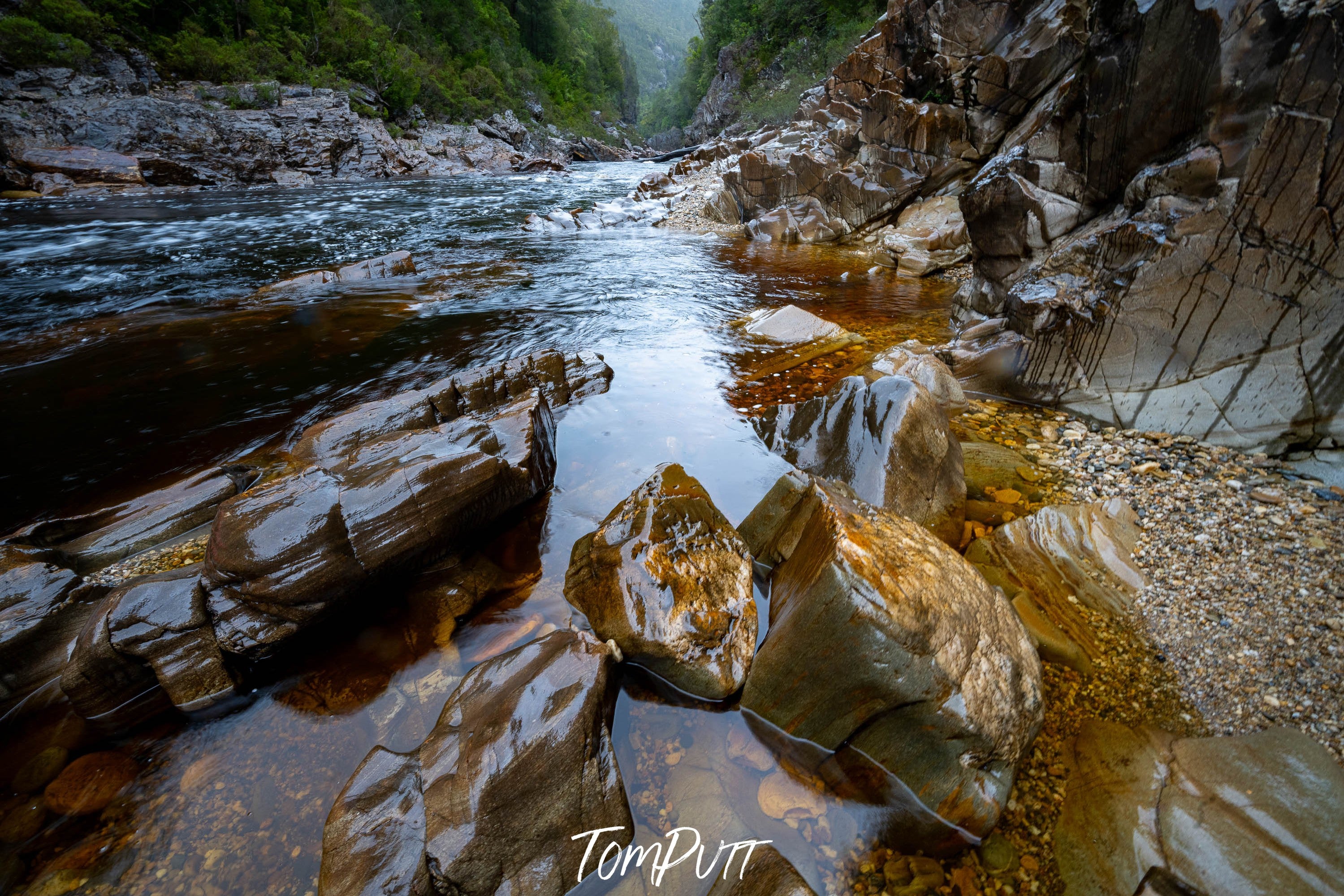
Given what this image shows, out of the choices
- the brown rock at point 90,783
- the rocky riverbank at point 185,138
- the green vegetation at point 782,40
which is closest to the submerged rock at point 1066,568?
the brown rock at point 90,783

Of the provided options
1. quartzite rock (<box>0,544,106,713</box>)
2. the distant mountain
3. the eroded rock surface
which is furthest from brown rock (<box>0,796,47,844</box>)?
the distant mountain

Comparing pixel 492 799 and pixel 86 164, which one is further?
pixel 86 164

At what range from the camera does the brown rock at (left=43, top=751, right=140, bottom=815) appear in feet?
7.29

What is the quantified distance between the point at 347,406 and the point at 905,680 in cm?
560

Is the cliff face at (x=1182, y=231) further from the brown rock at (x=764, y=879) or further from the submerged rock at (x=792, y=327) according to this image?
the brown rock at (x=764, y=879)

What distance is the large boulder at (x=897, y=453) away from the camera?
3.40 metres

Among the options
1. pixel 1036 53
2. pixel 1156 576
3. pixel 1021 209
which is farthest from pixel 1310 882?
pixel 1036 53

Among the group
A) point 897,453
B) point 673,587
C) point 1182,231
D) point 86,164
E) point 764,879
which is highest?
point 86,164

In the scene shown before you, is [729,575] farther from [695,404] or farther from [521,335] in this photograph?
[521,335]

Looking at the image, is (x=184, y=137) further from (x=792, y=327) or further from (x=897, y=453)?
(x=897, y=453)

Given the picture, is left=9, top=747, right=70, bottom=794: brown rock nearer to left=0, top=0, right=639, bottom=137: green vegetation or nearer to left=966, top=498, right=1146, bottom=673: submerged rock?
left=966, top=498, right=1146, bottom=673: submerged rock

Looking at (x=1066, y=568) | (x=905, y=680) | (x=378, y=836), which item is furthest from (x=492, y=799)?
(x=1066, y=568)

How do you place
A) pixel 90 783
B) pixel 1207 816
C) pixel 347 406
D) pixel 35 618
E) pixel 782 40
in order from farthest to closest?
pixel 782 40 < pixel 347 406 < pixel 35 618 < pixel 90 783 < pixel 1207 816

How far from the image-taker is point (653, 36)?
152125 millimetres
